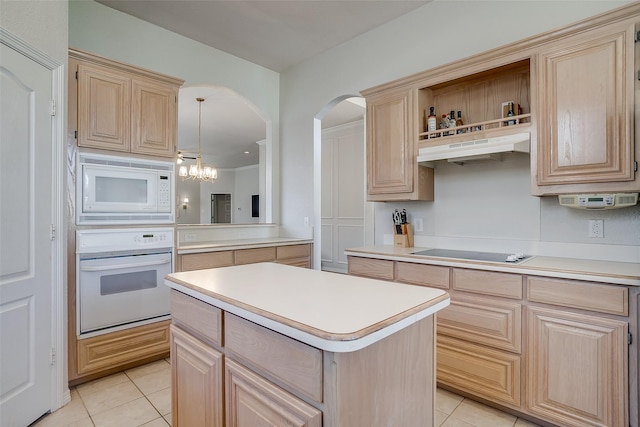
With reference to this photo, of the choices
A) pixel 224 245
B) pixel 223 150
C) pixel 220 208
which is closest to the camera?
pixel 224 245

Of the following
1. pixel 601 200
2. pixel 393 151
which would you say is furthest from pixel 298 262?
pixel 601 200

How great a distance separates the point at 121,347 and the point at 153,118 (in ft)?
5.98

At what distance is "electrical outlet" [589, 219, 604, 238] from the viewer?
2080 millimetres

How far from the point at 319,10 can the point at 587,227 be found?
2.69 metres

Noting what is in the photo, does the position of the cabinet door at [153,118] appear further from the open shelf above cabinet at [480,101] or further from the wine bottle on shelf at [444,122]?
the wine bottle on shelf at [444,122]

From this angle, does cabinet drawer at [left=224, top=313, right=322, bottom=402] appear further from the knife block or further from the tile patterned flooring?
the knife block

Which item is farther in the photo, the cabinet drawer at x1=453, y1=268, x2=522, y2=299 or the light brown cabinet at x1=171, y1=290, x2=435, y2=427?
the cabinet drawer at x1=453, y1=268, x2=522, y2=299

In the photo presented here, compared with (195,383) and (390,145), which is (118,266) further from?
(390,145)

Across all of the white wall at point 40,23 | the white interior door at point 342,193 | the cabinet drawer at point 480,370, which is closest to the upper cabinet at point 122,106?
the white wall at point 40,23

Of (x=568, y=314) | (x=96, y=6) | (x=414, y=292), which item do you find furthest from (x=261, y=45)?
(x=568, y=314)

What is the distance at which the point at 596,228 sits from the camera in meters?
2.10

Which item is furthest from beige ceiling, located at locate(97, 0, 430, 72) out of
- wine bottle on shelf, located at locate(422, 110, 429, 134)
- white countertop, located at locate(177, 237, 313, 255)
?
white countertop, located at locate(177, 237, 313, 255)

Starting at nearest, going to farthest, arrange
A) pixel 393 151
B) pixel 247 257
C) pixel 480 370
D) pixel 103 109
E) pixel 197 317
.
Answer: pixel 197 317 < pixel 480 370 < pixel 103 109 < pixel 393 151 < pixel 247 257

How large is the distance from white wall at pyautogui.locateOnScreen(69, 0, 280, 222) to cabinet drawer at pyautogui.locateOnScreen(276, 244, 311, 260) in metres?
0.68
